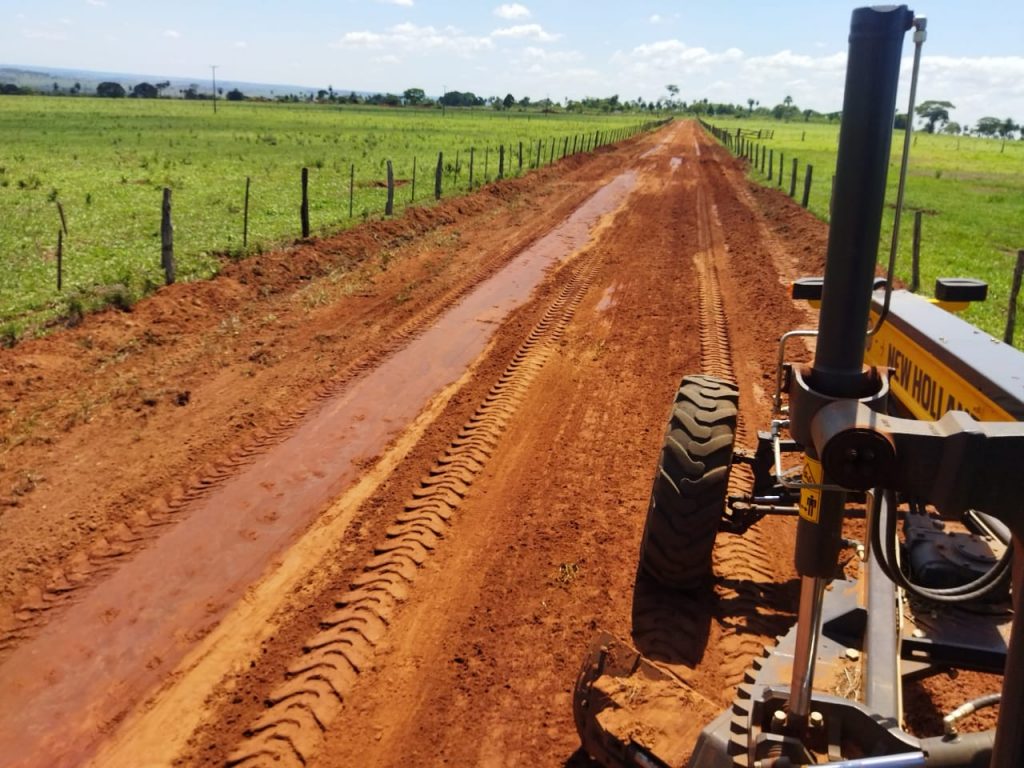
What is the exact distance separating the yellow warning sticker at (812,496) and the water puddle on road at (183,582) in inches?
138

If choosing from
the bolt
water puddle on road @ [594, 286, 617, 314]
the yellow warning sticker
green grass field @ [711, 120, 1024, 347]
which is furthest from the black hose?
water puddle on road @ [594, 286, 617, 314]

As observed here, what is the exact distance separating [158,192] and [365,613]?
21.7 m

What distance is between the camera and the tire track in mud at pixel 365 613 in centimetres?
393

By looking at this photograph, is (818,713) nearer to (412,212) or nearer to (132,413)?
(132,413)

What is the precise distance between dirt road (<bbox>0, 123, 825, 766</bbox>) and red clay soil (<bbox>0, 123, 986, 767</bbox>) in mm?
21

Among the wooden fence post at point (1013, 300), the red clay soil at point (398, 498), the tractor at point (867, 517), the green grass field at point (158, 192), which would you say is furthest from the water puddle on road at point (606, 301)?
the tractor at point (867, 517)

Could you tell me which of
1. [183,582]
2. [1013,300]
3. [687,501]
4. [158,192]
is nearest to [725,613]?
[687,501]

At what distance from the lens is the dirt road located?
13.6ft

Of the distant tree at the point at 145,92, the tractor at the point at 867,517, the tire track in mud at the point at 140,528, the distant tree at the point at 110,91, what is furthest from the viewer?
the distant tree at the point at 145,92

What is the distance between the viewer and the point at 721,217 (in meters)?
20.5

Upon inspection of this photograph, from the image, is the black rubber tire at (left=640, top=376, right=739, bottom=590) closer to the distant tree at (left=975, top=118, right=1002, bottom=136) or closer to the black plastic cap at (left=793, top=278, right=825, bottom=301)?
the black plastic cap at (left=793, top=278, right=825, bottom=301)

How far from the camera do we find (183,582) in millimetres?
5266

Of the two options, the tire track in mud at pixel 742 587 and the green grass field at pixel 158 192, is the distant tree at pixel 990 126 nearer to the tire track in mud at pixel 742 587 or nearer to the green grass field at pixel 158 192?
the green grass field at pixel 158 192

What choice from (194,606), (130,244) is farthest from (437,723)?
(130,244)
